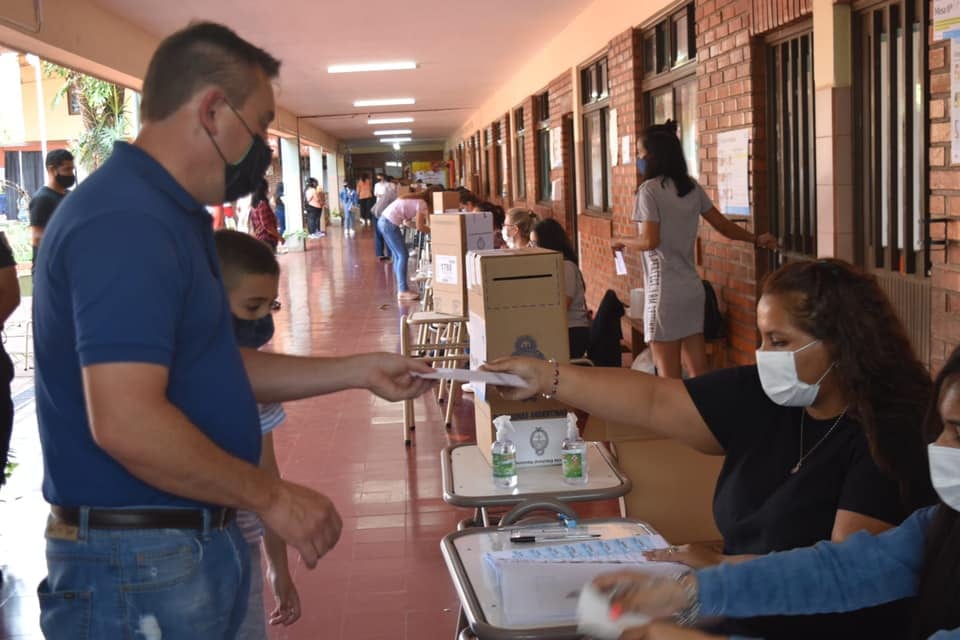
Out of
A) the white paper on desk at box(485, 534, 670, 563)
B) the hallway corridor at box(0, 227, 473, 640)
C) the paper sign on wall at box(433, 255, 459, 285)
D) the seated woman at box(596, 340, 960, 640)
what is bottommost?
the hallway corridor at box(0, 227, 473, 640)

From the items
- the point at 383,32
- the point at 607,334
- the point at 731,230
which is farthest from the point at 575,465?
the point at 383,32

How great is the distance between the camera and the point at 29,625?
364 centimetres

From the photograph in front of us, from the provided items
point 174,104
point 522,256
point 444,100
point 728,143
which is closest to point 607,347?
point 728,143

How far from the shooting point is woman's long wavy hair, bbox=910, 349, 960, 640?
5.26ft

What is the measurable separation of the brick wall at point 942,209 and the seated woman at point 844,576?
1986 mm

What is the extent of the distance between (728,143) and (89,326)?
16.9 feet

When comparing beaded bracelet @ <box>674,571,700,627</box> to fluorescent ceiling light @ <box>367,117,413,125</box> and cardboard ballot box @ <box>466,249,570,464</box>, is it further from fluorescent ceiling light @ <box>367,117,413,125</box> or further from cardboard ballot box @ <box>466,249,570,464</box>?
fluorescent ceiling light @ <box>367,117,413,125</box>

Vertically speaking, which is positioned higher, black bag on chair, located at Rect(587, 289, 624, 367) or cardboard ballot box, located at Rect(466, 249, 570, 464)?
cardboard ballot box, located at Rect(466, 249, 570, 464)

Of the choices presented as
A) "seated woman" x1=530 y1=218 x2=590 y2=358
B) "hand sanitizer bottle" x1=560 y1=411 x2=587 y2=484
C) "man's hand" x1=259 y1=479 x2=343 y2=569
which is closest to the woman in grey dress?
"seated woman" x1=530 y1=218 x2=590 y2=358

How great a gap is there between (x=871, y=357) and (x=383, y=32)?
901cm

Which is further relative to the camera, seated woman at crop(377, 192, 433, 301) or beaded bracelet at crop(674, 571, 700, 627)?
seated woman at crop(377, 192, 433, 301)

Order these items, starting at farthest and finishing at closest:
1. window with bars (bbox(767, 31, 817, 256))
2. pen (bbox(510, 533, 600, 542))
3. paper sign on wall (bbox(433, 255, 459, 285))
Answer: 1. paper sign on wall (bbox(433, 255, 459, 285))
2. window with bars (bbox(767, 31, 817, 256))
3. pen (bbox(510, 533, 600, 542))

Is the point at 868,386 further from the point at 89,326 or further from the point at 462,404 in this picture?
the point at 462,404

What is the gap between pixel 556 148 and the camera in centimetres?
1238
